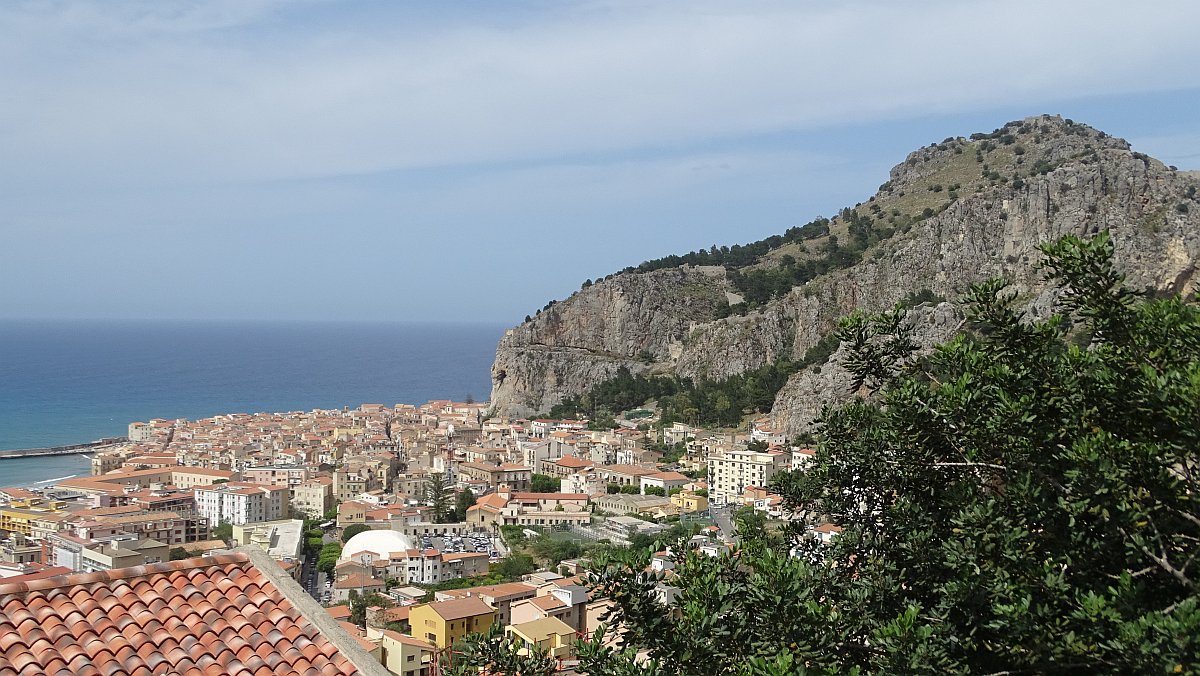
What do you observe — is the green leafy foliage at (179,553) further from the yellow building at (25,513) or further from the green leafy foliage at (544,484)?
the green leafy foliage at (544,484)

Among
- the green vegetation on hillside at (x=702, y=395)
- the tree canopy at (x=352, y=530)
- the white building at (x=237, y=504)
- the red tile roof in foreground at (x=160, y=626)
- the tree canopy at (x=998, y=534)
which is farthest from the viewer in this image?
the green vegetation on hillside at (x=702, y=395)

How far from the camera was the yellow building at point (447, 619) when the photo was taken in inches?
672

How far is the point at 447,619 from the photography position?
56.2ft

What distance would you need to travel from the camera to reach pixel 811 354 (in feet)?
158

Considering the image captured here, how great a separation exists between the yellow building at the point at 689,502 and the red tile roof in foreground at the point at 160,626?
3067 cm

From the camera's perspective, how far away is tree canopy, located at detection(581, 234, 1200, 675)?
3375mm

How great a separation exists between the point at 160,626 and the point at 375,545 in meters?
25.4

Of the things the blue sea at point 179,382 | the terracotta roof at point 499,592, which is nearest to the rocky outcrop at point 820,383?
the terracotta roof at point 499,592

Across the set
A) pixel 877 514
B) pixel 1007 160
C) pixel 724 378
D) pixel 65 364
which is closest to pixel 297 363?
pixel 65 364

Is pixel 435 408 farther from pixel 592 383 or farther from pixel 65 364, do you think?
pixel 65 364

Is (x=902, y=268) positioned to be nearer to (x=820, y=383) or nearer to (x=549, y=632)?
(x=820, y=383)

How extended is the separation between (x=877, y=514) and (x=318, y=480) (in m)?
38.5

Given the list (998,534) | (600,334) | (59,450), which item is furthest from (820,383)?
(59,450)

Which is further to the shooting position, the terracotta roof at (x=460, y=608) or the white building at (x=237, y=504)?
the white building at (x=237, y=504)
